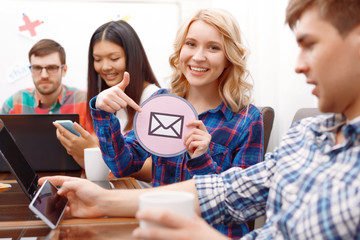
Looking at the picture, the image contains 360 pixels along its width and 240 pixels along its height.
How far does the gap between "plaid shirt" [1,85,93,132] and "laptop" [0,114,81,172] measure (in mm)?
1083

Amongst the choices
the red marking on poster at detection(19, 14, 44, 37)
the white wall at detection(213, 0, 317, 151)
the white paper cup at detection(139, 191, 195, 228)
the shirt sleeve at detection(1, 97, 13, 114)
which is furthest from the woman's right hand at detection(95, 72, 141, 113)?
the red marking on poster at detection(19, 14, 44, 37)

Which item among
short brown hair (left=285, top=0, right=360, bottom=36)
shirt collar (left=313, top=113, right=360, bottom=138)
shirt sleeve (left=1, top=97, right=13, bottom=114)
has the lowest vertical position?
shirt sleeve (left=1, top=97, right=13, bottom=114)

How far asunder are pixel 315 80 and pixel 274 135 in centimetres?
161

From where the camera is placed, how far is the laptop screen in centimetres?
102

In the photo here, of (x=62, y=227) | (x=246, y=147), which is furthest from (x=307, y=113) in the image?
(x=62, y=227)

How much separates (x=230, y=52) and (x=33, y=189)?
33.0 inches

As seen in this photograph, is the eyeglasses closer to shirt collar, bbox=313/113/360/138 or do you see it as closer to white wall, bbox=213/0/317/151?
white wall, bbox=213/0/317/151

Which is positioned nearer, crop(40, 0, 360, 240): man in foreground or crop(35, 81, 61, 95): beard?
crop(40, 0, 360, 240): man in foreground

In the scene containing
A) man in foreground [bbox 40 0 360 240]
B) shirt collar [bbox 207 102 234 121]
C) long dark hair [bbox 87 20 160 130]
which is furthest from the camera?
long dark hair [bbox 87 20 160 130]

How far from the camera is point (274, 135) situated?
92.4 inches

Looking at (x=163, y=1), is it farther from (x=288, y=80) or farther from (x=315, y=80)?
(x=315, y=80)

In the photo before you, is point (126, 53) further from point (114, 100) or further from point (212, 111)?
point (114, 100)

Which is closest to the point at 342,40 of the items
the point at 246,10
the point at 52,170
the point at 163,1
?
the point at 52,170

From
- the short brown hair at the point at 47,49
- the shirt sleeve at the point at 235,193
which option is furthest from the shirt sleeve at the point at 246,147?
the short brown hair at the point at 47,49
